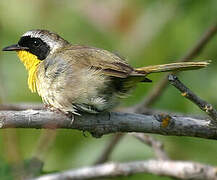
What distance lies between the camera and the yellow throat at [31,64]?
4.83m

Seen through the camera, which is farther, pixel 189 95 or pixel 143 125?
pixel 143 125

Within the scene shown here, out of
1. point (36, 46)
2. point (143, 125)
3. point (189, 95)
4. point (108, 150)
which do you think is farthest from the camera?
point (108, 150)

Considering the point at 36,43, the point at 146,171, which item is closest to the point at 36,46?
the point at 36,43

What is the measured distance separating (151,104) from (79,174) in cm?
120

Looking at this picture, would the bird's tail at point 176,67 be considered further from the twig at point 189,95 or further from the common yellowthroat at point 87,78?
the twig at point 189,95

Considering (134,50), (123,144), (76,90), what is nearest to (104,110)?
(76,90)

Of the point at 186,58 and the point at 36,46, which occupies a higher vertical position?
the point at 186,58

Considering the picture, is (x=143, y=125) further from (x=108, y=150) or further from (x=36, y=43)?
(x=36, y=43)

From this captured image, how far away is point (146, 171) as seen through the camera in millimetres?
4594

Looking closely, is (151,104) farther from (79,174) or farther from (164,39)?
(79,174)

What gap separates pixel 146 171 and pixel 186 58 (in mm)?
1319

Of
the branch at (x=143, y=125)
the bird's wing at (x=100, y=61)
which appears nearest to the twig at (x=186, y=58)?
the bird's wing at (x=100, y=61)

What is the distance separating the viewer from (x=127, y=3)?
23.3 feet

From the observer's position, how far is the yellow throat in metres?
4.83
